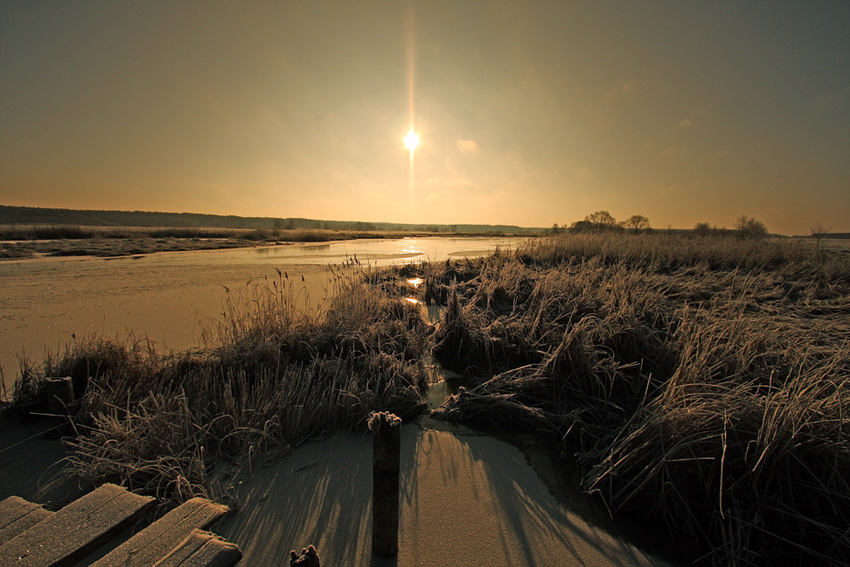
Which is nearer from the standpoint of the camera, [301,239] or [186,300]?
[186,300]

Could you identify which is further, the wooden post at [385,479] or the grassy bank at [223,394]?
the grassy bank at [223,394]

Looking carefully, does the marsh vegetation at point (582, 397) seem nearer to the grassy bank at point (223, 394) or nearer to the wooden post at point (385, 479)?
the grassy bank at point (223, 394)

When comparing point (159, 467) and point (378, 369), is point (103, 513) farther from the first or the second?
point (378, 369)

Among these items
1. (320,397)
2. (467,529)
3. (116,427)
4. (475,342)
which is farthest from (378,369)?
(116,427)

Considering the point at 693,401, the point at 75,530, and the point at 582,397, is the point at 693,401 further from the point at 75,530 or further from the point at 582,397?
the point at 75,530

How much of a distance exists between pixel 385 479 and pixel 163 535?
1.15 m

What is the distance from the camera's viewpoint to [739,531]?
1.66 m

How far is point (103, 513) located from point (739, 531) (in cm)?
333

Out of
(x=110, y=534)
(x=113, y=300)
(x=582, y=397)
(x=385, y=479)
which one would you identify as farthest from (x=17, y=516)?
(x=113, y=300)

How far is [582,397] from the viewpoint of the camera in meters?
3.12

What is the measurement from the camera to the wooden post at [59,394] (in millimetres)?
2668

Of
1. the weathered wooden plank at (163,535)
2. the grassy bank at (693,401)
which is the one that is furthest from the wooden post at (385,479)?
the grassy bank at (693,401)

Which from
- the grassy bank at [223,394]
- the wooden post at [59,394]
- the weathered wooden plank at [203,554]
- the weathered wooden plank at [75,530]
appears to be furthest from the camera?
the wooden post at [59,394]

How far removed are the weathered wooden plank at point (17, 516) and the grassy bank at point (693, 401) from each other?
263cm
